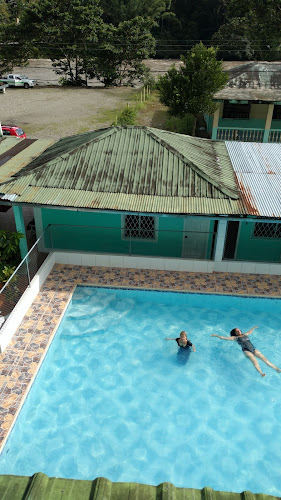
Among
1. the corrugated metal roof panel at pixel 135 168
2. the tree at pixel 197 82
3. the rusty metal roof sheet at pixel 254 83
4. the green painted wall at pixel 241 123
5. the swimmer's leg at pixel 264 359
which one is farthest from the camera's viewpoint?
the green painted wall at pixel 241 123

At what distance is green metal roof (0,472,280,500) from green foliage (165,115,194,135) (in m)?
26.6

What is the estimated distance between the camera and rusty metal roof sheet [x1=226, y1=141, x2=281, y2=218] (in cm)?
1316

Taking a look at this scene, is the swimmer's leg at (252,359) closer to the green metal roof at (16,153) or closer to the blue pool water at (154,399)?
the blue pool water at (154,399)

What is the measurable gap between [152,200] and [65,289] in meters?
4.25

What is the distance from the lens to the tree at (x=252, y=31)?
4438cm

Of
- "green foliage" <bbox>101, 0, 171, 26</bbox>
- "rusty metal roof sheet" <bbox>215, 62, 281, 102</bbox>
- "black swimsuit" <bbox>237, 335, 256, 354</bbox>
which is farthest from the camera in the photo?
"green foliage" <bbox>101, 0, 171, 26</bbox>

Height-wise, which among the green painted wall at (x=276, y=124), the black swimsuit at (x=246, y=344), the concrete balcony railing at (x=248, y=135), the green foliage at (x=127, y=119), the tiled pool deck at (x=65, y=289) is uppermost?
the green painted wall at (x=276, y=124)

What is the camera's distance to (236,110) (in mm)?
26375

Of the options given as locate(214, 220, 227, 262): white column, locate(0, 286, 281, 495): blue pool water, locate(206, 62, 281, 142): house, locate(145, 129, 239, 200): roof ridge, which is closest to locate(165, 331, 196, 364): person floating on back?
locate(0, 286, 281, 495): blue pool water

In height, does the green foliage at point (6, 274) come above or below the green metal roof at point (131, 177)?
below

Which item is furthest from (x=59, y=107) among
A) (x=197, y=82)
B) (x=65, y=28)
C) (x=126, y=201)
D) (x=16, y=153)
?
(x=126, y=201)

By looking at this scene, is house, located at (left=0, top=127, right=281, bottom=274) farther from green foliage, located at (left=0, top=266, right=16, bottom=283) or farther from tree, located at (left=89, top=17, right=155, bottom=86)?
tree, located at (left=89, top=17, right=155, bottom=86)

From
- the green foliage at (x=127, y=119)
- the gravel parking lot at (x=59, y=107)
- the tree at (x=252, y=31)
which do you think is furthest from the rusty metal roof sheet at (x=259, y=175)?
the tree at (x=252, y=31)

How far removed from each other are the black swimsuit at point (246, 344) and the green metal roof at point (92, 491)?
6668 mm
